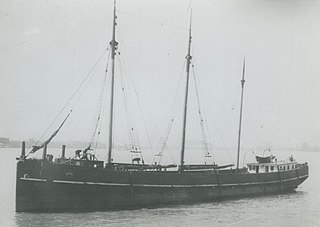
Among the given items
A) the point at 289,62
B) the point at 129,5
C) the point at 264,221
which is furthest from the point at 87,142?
the point at 289,62

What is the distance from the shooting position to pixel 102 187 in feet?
31.0

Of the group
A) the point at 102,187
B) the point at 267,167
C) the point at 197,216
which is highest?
the point at 267,167

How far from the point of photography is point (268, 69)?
32.9ft

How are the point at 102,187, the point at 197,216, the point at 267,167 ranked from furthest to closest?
the point at 267,167 < the point at 102,187 < the point at 197,216

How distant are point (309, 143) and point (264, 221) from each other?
2163mm

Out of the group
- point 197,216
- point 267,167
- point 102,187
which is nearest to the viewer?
point 197,216

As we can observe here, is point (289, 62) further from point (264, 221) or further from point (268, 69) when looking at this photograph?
point (264, 221)

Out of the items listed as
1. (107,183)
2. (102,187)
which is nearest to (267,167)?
(107,183)

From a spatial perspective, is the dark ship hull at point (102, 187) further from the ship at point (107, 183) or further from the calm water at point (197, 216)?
the calm water at point (197, 216)

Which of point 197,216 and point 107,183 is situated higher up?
point 107,183

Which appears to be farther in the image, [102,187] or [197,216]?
[102,187]

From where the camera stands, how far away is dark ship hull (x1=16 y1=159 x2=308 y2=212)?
8938 millimetres

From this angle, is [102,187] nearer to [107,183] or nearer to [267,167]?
[107,183]

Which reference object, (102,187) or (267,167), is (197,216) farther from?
(267,167)
